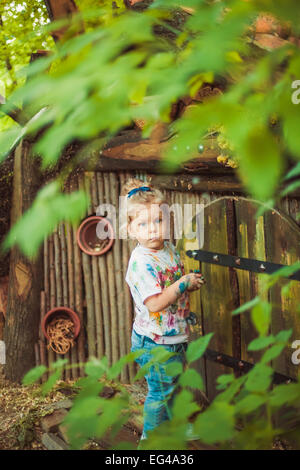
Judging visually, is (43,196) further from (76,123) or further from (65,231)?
(65,231)

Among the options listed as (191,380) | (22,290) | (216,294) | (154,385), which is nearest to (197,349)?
(191,380)

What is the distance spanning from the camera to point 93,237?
12.0 ft

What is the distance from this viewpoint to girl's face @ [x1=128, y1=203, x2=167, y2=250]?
7.38 ft

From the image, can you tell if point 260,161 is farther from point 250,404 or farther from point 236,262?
point 236,262

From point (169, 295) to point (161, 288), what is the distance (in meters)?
0.07

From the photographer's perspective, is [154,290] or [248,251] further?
[248,251]

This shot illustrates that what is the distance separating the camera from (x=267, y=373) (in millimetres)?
1153

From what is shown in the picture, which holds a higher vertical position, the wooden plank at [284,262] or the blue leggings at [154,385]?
the wooden plank at [284,262]

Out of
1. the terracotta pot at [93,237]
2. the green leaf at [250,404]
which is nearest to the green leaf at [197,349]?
the green leaf at [250,404]

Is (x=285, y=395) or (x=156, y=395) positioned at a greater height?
(x=285, y=395)

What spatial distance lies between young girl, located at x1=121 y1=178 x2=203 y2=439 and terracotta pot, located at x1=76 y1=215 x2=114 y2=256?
121cm

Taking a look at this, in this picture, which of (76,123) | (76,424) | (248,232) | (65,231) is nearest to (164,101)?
(76,123)

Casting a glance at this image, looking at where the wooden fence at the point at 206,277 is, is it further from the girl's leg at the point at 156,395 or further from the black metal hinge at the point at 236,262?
the girl's leg at the point at 156,395

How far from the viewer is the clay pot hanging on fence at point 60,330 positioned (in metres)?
3.59
